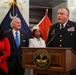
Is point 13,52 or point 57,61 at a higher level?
point 57,61

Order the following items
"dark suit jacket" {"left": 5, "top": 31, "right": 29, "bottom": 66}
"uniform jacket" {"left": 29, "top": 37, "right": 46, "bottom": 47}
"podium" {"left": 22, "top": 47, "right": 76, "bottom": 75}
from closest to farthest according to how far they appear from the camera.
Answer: "podium" {"left": 22, "top": 47, "right": 76, "bottom": 75} < "dark suit jacket" {"left": 5, "top": 31, "right": 29, "bottom": 66} < "uniform jacket" {"left": 29, "top": 37, "right": 46, "bottom": 47}

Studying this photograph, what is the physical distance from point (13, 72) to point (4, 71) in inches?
6.7

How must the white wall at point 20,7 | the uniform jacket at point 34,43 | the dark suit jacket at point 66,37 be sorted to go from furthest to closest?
the white wall at point 20,7
the uniform jacket at point 34,43
the dark suit jacket at point 66,37

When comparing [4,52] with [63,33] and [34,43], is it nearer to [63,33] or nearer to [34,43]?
[34,43]

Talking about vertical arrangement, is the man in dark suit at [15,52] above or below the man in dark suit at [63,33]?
below

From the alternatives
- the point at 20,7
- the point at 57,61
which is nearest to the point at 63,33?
the point at 57,61

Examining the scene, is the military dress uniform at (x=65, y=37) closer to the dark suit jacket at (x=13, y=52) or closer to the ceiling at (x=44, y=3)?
the dark suit jacket at (x=13, y=52)

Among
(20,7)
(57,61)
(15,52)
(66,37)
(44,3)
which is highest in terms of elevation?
(44,3)

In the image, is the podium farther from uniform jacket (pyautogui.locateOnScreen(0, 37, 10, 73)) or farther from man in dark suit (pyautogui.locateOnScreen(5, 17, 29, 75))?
man in dark suit (pyautogui.locateOnScreen(5, 17, 29, 75))

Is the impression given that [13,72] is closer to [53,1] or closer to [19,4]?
[19,4]

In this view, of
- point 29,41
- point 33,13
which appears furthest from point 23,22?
point 33,13

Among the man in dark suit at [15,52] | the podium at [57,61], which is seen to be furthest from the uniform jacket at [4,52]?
the podium at [57,61]

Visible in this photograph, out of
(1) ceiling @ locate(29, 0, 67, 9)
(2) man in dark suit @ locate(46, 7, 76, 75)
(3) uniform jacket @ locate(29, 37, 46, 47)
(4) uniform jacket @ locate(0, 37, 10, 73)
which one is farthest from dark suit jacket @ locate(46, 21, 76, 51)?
(1) ceiling @ locate(29, 0, 67, 9)

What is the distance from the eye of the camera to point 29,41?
392cm
